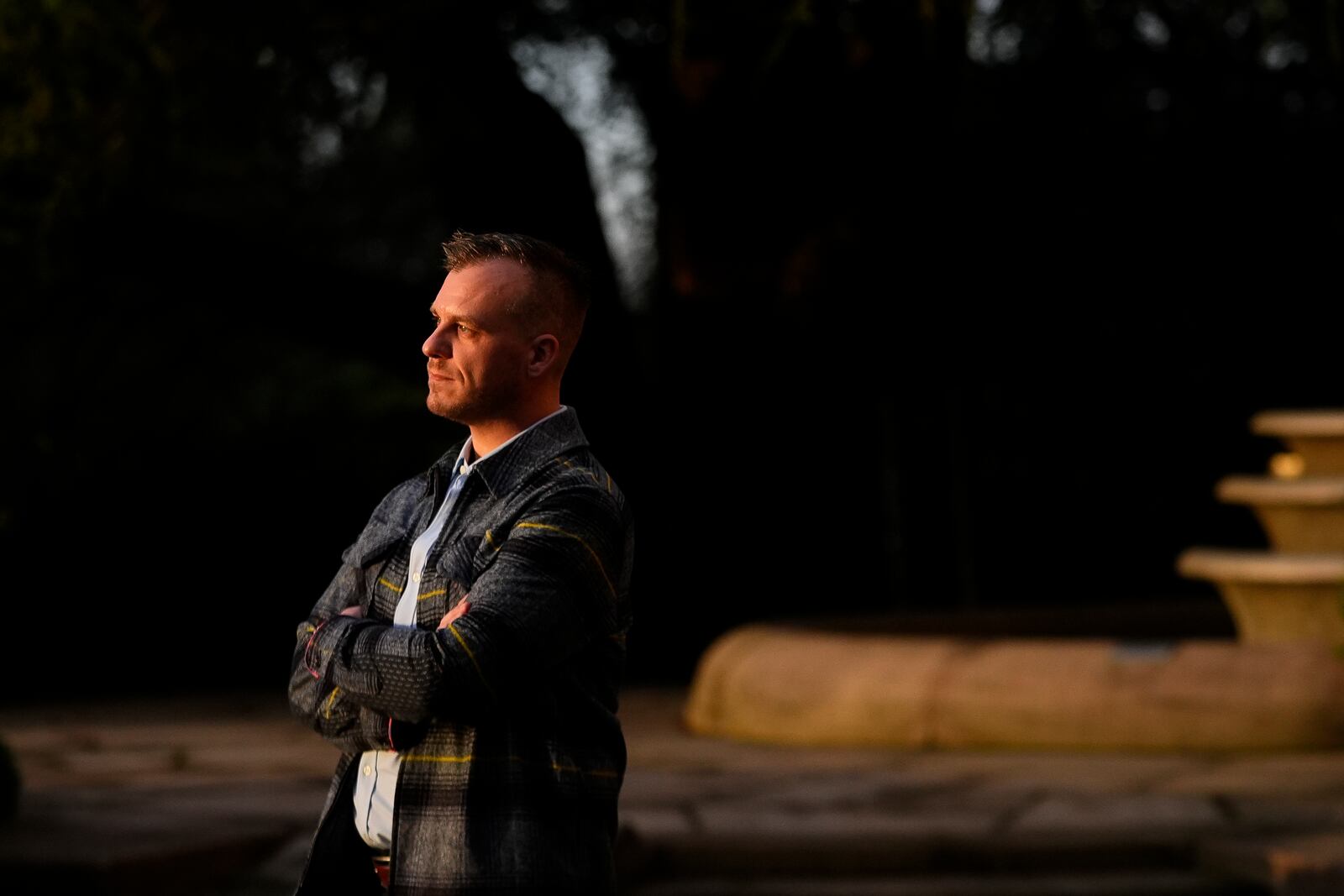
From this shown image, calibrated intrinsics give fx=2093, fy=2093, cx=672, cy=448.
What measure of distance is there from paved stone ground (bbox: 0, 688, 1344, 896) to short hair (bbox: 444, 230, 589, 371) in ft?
12.5

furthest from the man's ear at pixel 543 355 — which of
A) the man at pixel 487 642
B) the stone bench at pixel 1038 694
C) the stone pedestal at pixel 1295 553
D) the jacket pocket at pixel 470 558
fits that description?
the stone pedestal at pixel 1295 553

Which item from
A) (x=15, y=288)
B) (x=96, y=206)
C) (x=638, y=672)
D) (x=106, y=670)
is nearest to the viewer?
(x=96, y=206)

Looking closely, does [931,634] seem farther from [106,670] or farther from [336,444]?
[106,670]

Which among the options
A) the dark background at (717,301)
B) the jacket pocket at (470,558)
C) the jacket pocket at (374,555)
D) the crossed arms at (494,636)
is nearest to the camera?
the crossed arms at (494,636)

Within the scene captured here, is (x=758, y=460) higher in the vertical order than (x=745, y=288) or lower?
lower

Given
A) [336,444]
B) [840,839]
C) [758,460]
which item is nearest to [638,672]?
[758,460]

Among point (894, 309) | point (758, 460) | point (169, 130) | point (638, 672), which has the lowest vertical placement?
point (638, 672)

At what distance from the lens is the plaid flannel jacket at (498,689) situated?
2.51m

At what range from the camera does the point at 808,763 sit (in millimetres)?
8820

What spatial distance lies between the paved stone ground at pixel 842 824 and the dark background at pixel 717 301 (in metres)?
2.97

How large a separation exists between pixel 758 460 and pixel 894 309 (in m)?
1.31

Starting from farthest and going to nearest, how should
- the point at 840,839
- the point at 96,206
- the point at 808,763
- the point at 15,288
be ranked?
the point at 15,288
the point at 96,206
the point at 808,763
the point at 840,839

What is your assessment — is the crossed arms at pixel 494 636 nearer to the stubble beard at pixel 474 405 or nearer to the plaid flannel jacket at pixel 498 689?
the plaid flannel jacket at pixel 498 689

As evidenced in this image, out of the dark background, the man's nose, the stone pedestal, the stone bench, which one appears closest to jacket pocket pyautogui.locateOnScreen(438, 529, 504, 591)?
the man's nose
